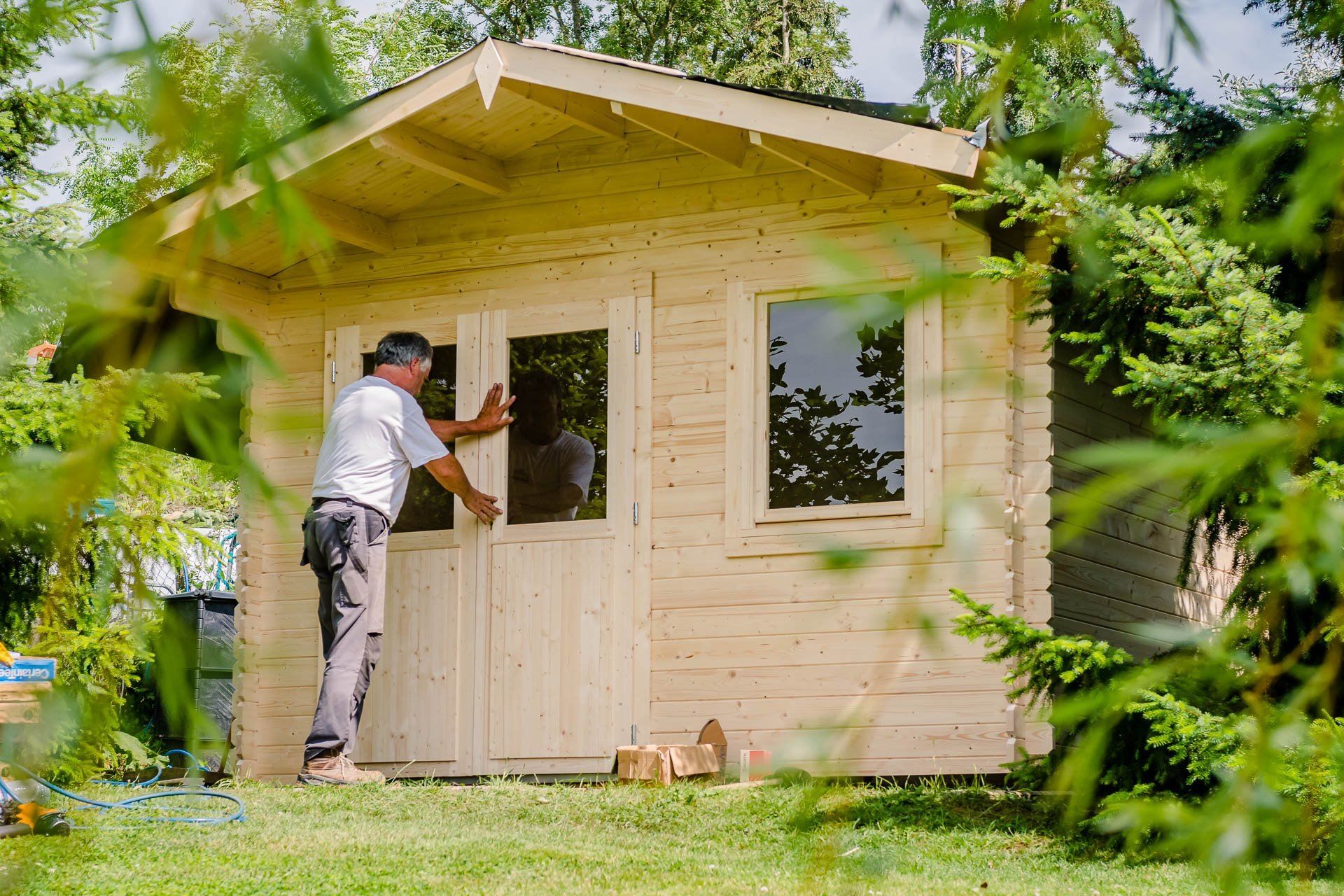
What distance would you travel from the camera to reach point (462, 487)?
762 centimetres

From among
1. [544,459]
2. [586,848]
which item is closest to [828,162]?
[544,459]

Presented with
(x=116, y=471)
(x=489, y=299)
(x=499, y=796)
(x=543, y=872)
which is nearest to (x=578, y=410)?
(x=489, y=299)

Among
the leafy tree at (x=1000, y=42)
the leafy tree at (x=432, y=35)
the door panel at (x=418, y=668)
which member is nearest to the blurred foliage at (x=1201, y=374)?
the leafy tree at (x=1000, y=42)

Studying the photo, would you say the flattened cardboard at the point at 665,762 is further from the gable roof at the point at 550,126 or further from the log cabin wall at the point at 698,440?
the gable roof at the point at 550,126

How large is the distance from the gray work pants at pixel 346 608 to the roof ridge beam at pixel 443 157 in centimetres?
178

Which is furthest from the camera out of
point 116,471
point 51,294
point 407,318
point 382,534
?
point 407,318

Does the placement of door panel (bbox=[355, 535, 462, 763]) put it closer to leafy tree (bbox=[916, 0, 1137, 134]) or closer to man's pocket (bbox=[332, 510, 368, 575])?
man's pocket (bbox=[332, 510, 368, 575])

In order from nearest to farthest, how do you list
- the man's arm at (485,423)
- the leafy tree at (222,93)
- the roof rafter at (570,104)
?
the leafy tree at (222,93)
the roof rafter at (570,104)
the man's arm at (485,423)

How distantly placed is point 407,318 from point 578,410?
1.21 meters

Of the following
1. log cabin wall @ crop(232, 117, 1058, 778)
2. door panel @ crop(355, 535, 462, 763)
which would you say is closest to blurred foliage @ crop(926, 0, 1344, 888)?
log cabin wall @ crop(232, 117, 1058, 778)

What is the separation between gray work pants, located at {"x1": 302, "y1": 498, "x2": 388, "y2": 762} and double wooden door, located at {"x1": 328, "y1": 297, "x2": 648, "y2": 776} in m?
0.72

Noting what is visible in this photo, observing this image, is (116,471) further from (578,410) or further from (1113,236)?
(578,410)

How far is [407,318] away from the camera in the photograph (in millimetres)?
8305

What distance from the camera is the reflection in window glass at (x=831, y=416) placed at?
7156 mm
